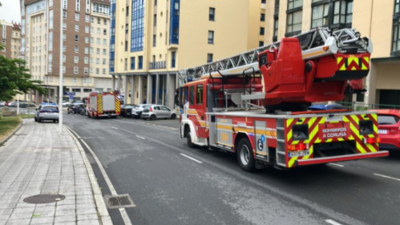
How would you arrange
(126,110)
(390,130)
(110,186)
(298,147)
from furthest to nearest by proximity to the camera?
(126,110) < (390,130) < (110,186) < (298,147)

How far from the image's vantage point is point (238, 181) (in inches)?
314

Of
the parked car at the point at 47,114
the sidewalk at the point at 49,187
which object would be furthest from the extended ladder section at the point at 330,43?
the parked car at the point at 47,114

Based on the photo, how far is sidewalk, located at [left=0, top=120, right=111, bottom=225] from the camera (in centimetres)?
520

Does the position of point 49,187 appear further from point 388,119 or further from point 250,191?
point 388,119

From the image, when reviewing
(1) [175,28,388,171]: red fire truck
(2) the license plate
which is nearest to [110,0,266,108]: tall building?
(1) [175,28,388,171]: red fire truck

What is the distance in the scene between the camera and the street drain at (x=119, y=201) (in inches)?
242

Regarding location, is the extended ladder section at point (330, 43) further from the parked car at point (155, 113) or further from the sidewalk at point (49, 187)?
the parked car at point (155, 113)

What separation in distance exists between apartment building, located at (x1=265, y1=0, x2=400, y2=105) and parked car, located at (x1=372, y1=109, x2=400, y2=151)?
15.3 metres

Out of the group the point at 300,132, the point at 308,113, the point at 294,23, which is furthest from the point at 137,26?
the point at 300,132

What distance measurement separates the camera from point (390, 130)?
10703 millimetres

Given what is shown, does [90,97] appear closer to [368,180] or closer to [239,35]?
[239,35]

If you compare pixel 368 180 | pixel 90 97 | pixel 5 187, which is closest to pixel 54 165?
pixel 5 187

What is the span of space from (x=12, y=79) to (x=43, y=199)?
77.9 feet

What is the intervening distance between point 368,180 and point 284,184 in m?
2.07
